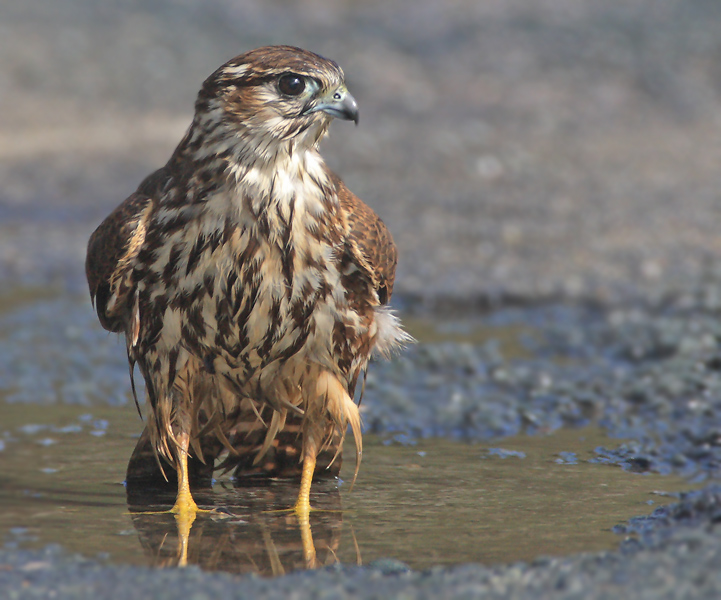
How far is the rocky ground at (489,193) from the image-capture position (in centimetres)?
388

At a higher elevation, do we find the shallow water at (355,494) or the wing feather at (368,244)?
the wing feather at (368,244)

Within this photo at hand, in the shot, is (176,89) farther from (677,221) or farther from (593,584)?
(593,584)

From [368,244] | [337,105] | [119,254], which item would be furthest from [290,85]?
[119,254]

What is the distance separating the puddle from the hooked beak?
1.65m

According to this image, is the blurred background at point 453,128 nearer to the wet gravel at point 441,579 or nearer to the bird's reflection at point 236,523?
the bird's reflection at point 236,523

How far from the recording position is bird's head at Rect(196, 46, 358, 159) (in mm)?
4664

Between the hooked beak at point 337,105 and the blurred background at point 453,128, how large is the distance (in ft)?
14.0

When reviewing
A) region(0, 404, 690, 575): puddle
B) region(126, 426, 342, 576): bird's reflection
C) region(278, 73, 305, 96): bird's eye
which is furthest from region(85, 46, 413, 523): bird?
region(0, 404, 690, 575): puddle

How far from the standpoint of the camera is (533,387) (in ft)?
22.2

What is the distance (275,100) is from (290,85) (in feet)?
0.32

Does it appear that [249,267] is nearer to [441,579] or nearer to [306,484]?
[306,484]

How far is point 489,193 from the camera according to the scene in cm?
1223

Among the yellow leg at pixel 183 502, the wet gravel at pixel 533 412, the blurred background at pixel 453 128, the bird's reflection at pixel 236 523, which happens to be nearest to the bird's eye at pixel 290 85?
the yellow leg at pixel 183 502

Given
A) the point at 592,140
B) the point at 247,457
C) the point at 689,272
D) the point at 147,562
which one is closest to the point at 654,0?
the point at 592,140
